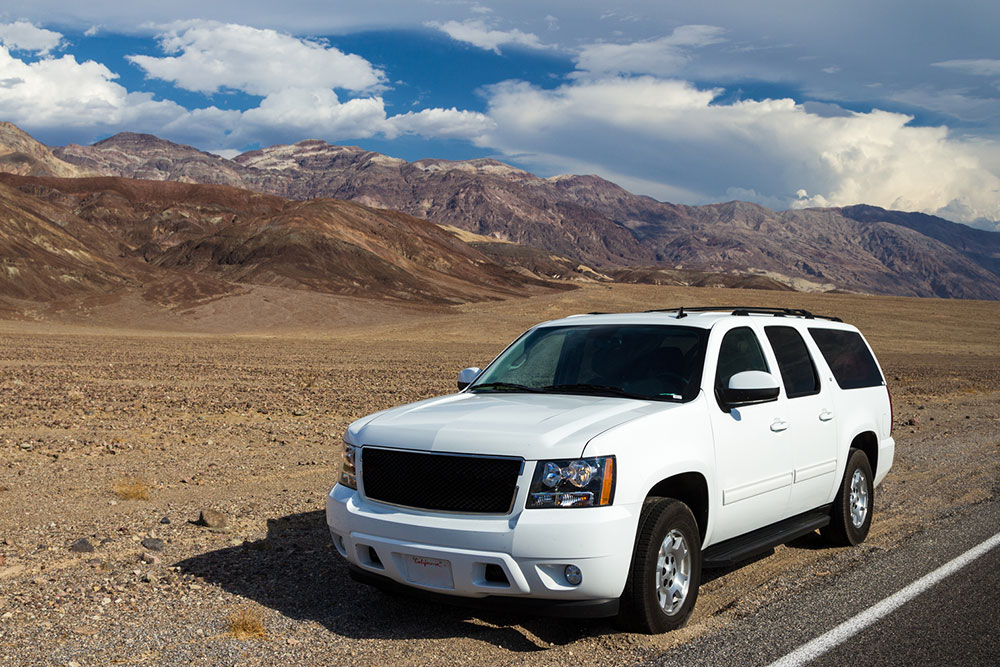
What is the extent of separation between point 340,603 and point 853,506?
435 centimetres

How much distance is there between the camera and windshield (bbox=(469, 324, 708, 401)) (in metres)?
5.92

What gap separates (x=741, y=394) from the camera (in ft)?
18.9

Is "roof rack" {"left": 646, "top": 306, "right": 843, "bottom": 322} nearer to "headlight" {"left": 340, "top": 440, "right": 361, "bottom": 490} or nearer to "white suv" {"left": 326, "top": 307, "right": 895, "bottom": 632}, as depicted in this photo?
"white suv" {"left": 326, "top": 307, "right": 895, "bottom": 632}

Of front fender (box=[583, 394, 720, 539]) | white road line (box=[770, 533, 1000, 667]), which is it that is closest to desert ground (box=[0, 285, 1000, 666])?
white road line (box=[770, 533, 1000, 667])

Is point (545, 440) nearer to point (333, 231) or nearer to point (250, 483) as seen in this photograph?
point (250, 483)

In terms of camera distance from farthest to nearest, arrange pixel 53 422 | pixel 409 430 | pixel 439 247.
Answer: pixel 439 247, pixel 53 422, pixel 409 430

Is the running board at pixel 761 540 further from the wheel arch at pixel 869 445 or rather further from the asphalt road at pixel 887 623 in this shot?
the wheel arch at pixel 869 445

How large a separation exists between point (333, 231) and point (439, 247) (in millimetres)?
25204

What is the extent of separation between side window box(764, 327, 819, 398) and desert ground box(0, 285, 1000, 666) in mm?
1386

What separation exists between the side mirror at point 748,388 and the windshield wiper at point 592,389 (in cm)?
55

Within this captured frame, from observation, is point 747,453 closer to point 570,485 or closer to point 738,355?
point 738,355

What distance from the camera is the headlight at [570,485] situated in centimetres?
481

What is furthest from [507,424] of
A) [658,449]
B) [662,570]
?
[662,570]

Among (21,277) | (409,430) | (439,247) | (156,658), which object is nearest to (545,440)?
(409,430)
